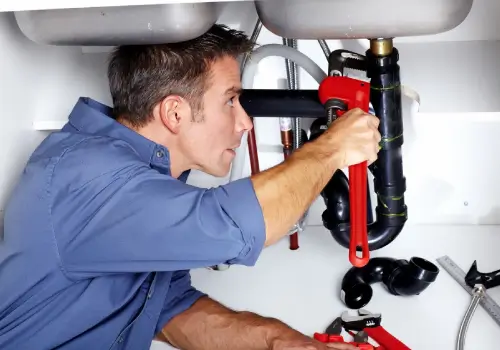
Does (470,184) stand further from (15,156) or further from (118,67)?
(15,156)

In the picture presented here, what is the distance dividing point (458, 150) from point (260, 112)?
0.55 metres

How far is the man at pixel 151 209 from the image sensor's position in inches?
35.3

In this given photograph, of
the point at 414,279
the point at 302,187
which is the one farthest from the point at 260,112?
the point at 414,279

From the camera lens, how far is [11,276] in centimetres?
103

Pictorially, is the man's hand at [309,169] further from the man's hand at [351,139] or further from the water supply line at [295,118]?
the water supply line at [295,118]

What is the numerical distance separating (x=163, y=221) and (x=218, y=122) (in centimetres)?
30

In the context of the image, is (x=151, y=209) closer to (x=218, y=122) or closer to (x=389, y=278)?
(x=218, y=122)

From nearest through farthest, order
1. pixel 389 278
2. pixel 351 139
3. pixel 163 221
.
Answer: pixel 163 221
pixel 351 139
pixel 389 278

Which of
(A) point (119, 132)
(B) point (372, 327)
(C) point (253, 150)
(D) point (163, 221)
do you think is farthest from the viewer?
(C) point (253, 150)

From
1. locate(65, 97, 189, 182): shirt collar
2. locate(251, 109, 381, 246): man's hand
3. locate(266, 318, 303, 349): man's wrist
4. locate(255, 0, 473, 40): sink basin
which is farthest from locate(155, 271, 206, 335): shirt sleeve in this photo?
locate(255, 0, 473, 40): sink basin

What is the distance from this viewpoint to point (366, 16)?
93cm

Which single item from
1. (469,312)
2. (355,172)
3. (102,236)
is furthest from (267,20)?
(469,312)

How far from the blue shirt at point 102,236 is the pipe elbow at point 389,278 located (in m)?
0.36

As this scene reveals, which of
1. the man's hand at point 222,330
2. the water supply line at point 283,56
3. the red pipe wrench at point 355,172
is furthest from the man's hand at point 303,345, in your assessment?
the water supply line at point 283,56
